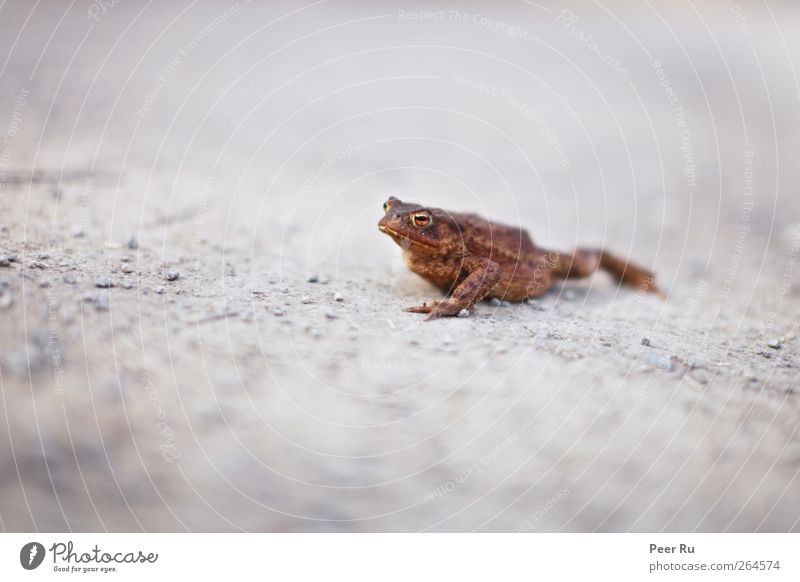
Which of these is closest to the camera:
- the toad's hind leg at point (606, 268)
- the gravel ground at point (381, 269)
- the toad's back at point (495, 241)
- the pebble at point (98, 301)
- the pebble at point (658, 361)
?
the gravel ground at point (381, 269)

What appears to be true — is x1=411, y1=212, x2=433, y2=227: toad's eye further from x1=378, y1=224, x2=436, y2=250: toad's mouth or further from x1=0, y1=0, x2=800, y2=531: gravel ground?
x1=0, y1=0, x2=800, y2=531: gravel ground

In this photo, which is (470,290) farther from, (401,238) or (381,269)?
(381,269)

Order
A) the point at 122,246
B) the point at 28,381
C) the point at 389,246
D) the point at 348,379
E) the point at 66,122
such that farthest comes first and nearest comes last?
the point at 389,246
the point at 66,122
the point at 122,246
the point at 348,379
the point at 28,381

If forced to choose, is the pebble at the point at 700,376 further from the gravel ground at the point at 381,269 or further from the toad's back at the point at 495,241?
the toad's back at the point at 495,241

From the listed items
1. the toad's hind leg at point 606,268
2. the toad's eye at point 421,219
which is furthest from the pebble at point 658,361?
the toad's eye at point 421,219

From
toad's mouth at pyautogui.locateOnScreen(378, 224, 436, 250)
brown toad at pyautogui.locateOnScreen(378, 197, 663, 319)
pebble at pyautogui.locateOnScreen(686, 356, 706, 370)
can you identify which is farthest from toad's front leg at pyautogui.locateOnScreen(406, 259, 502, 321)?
pebble at pyautogui.locateOnScreen(686, 356, 706, 370)
